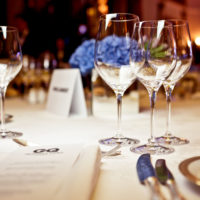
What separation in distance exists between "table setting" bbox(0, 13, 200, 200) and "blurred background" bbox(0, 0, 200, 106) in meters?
2.26

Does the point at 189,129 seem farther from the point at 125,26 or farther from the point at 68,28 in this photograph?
the point at 68,28

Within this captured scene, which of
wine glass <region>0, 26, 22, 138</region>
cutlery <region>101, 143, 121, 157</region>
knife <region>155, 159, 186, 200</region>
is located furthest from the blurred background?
knife <region>155, 159, 186, 200</region>

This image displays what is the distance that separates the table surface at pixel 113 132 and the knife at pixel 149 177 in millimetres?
19

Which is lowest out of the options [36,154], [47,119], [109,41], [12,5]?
[47,119]

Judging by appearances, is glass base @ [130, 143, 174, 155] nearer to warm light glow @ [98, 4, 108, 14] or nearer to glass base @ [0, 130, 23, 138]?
glass base @ [0, 130, 23, 138]

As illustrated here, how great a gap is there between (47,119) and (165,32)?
728 millimetres

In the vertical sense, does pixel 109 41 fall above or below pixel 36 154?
above

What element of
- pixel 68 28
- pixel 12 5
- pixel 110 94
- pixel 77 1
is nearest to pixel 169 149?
pixel 110 94

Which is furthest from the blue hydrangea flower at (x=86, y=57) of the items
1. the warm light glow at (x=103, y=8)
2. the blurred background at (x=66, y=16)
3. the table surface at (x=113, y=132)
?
the warm light glow at (x=103, y=8)

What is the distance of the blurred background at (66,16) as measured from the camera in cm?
418

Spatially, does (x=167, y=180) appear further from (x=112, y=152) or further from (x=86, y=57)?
(x=86, y=57)

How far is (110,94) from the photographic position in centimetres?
131

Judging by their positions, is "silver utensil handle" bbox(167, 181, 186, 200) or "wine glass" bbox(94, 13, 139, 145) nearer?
"silver utensil handle" bbox(167, 181, 186, 200)

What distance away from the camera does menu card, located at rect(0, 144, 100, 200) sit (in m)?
0.41
